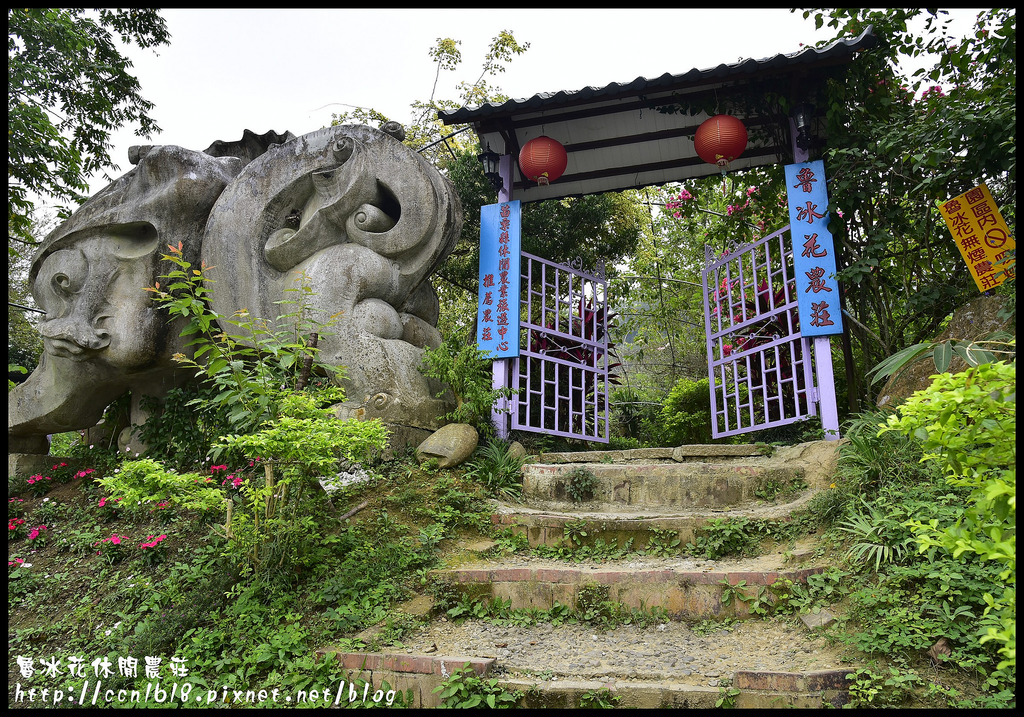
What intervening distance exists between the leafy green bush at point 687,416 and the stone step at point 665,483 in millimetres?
2989

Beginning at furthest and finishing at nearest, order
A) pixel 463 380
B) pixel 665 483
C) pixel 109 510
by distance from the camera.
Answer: pixel 463 380
pixel 109 510
pixel 665 483

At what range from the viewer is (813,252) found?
5652mm

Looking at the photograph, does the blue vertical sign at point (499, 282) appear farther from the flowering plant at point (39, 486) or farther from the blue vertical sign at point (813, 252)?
the flowering plant at point (39, 486)

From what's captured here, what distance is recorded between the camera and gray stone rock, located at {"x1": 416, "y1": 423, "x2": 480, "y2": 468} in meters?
5.15

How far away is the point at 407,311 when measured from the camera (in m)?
6.17

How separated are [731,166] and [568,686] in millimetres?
5917

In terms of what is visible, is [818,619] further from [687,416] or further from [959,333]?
[687,416]

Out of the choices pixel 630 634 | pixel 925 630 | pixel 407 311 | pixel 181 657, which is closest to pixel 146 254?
pixel 407 311

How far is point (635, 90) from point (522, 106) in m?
1.05

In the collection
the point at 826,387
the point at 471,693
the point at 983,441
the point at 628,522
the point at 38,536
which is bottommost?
the point at 471,693

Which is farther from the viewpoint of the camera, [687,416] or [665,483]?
[687,416]

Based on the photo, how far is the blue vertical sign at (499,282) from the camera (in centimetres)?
634

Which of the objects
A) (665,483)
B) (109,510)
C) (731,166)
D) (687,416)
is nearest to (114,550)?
Result: (109,510)

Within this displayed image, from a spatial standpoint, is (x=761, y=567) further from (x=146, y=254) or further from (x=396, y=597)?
(x=146, y=254)
